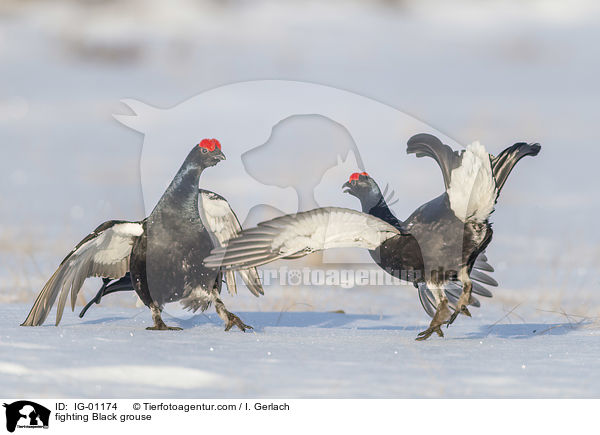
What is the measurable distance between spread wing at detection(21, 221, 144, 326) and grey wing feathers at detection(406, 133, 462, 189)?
6.94 feet

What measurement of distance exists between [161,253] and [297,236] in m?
1.12

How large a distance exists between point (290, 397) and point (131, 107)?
3.19 meters

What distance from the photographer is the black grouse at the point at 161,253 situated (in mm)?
5746

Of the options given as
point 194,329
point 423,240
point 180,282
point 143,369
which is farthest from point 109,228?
point 423,240

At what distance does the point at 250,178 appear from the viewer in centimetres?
655

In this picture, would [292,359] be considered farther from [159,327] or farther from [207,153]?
[207,153]

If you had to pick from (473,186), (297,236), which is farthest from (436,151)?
(297,236)

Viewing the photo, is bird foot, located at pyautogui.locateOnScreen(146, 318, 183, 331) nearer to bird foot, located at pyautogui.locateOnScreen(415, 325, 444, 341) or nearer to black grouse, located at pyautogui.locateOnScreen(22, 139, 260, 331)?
black grouse, located at pyautogui.locateOnScreen(22, 139, 260, 331)

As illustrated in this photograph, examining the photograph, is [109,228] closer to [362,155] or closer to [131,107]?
[131,107]

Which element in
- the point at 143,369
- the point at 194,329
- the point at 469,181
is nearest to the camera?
the point at 143,369

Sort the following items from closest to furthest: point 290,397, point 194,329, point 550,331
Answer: point 290,397 < point 194,329 < point 550,331

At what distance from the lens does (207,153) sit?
582 centimetres

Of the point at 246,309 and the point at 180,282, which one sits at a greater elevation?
the point at 180,282
